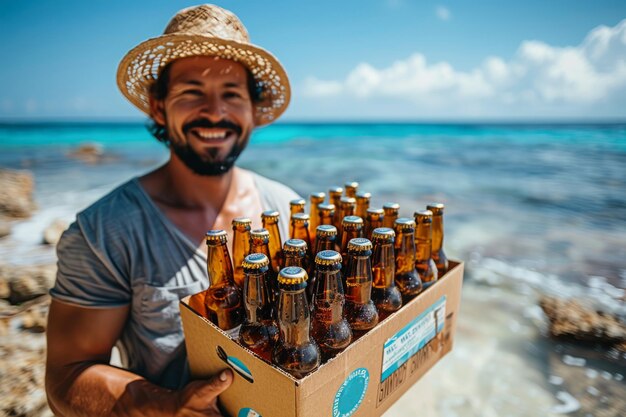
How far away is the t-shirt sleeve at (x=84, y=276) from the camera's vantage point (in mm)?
1739

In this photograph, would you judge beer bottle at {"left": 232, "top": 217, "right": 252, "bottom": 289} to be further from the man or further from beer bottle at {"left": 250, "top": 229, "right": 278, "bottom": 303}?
the man

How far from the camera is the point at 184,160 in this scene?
235 cm

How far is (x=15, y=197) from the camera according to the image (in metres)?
7.84

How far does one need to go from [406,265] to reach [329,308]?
541 mm

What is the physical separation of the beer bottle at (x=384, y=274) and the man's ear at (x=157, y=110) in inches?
71.1

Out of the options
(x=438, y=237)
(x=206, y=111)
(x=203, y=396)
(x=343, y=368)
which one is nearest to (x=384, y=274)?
(x=343, y=368)

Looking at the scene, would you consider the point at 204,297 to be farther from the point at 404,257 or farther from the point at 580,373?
the point at 580,373

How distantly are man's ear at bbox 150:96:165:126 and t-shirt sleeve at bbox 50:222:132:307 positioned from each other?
3.28 feet

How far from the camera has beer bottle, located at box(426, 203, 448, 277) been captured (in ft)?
5.76

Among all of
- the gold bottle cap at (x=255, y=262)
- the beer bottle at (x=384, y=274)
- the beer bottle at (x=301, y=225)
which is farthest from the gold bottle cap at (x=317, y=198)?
the gold bottle cap at (x=255, y=262)

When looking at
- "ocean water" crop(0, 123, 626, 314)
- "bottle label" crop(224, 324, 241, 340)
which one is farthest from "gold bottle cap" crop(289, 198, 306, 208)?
"ocean water" crop(0, 123, 626, 314)

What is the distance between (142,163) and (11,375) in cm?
1579

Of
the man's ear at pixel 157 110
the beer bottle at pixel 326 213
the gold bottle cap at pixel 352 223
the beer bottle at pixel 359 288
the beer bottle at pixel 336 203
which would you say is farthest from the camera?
the man's ear at pixel 157 110

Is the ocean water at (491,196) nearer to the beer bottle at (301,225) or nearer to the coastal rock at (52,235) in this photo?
the coastal rock at (52,235)
